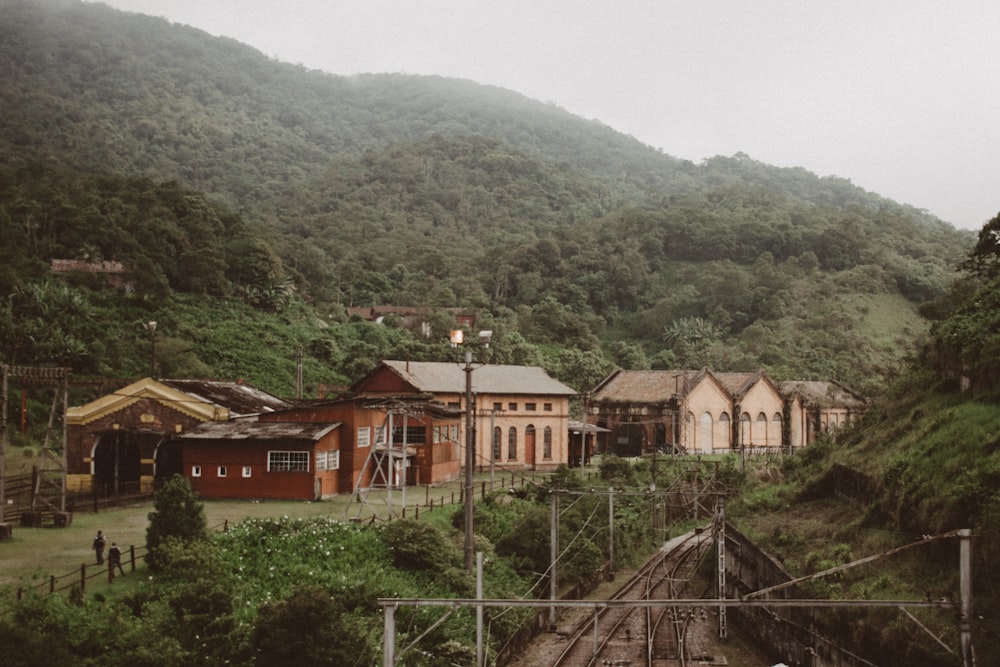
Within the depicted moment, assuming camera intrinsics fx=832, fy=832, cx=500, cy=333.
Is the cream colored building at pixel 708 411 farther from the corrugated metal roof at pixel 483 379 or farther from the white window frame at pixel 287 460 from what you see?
the white window frame at pixel 287 460

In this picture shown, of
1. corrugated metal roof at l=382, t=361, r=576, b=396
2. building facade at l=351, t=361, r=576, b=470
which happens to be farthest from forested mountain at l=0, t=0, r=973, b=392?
building facade at l=351, t=361, r=576, b=470

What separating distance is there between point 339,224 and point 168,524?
130850 millimetres

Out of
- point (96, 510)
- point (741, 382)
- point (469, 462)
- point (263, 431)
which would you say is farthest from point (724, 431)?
point (96, 510)

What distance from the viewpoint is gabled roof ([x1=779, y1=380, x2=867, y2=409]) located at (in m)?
70.1

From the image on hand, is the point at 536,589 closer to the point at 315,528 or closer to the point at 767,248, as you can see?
the point at 315,528

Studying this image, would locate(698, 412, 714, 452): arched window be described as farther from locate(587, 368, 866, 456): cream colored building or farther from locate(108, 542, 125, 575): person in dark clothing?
locate(108, 542, 125, 575): person in dark clothing

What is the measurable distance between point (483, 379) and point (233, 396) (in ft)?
58.7

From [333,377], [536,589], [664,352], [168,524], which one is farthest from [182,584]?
[664,352]

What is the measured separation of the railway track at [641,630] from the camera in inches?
1050

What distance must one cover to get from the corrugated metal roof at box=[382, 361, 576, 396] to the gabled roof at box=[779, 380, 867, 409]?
2300cm

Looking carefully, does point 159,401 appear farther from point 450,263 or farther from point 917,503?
point 450,263

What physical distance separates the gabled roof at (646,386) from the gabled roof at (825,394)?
10546mm

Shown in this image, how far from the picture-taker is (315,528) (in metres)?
29.3

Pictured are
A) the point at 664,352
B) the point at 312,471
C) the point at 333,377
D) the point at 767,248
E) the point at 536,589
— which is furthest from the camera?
the point at 767,248
